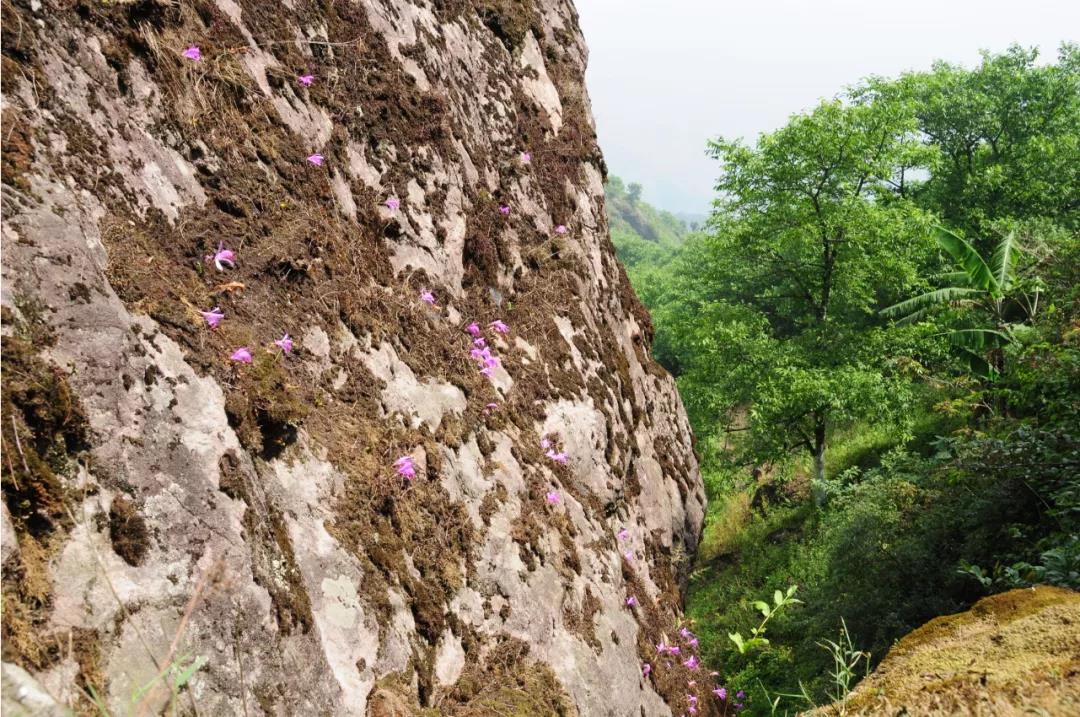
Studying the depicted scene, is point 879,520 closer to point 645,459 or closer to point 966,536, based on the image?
point 966,536

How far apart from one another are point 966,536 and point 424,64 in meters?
9.13

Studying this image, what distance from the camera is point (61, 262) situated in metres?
3.27

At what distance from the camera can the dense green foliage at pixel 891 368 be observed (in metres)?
8.41

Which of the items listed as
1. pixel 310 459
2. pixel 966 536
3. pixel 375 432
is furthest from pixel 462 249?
pixel 966 536

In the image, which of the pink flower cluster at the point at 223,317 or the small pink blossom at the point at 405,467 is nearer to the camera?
the pink flower cluster at the point at 223,317

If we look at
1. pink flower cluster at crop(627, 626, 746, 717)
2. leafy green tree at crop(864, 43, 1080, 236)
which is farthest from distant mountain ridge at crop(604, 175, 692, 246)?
pink flower cluster at crop(627, 626, 746, 717)

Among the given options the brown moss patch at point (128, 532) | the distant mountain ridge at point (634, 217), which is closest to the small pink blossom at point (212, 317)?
the brown moss patch at point (128, 532)

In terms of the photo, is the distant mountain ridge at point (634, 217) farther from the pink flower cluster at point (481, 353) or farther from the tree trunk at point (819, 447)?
the pink flower cluster at point (481, 353)

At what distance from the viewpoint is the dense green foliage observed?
8.41 meters

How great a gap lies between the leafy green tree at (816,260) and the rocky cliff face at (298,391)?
397 inches

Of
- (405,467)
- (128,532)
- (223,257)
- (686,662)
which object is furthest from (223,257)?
(686,662)

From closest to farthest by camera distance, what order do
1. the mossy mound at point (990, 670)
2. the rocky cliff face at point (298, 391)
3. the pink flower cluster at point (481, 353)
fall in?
the mossy mound at point (990, 670) → the rocky cliff face at point (298, 391) → the pink flower cluster at point (481, 353)

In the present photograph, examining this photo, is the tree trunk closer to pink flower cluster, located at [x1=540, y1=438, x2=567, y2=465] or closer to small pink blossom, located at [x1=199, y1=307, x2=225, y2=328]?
pink flower cluster, located at [x1=540, y1=438, x2=567, y2=465]

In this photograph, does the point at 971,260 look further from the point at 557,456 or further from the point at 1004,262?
the point at 557,456
